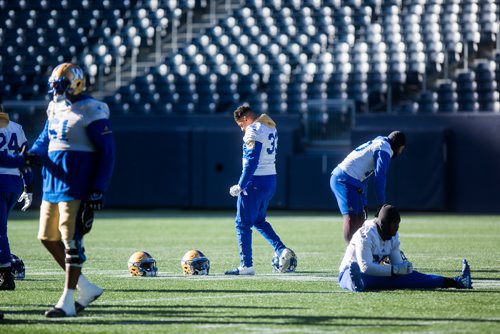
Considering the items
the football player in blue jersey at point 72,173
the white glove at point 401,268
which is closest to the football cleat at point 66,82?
the football player in blue jersey at point 72,173

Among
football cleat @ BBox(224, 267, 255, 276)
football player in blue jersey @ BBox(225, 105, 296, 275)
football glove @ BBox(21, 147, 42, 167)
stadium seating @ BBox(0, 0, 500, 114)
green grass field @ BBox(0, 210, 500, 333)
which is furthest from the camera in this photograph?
stadium seating @ BBox(0, 0, 500, 114)

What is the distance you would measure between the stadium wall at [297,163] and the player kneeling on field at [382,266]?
1623 cm

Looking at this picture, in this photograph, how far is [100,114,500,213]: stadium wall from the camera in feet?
87.6

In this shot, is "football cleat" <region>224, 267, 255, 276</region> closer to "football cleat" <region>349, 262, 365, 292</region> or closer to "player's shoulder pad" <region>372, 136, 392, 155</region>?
"player's shoulder pad" <region>372, 136, 392, 155</region>

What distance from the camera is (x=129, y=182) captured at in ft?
98.2

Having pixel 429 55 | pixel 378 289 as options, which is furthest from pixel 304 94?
pixel 378 289

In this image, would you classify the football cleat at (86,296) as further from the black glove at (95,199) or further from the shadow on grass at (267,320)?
the black glove at (95,199)

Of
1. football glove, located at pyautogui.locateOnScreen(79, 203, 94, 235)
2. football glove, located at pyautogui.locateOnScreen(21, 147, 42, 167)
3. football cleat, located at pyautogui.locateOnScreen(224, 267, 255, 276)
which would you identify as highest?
football glove, located at pyautogui.locateOnScreen(21, 147, 42, 167)

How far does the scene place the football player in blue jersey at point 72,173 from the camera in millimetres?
8961

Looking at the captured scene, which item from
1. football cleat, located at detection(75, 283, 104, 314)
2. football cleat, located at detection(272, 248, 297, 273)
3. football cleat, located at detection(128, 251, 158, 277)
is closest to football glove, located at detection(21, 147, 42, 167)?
football cleat, located at detection(75, 283, 104, 314)

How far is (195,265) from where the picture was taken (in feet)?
41.7

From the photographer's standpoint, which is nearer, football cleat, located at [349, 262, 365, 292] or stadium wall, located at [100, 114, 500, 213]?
football cleat, located at [349, 262, 365, 292]

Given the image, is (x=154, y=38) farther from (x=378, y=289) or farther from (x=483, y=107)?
(x=378, y=289)

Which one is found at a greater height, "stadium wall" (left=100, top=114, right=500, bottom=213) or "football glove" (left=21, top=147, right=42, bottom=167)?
"football glove" (left=21, top=147, right=42, bottom=167)
